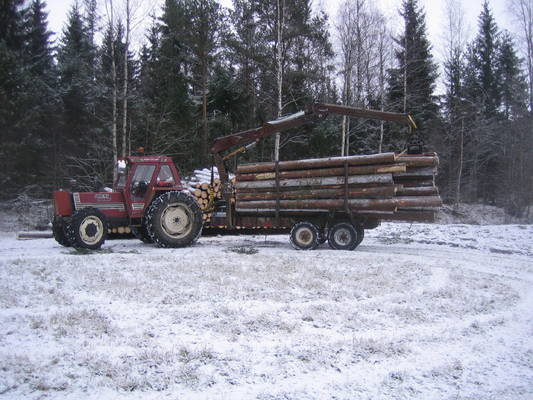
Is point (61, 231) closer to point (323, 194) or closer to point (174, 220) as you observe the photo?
point (174, 220)

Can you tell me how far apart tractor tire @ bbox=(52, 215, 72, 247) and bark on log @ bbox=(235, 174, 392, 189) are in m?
4.60

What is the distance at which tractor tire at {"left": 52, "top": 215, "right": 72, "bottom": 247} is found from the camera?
10039mm

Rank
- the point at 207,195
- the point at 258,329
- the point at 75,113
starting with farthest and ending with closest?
the point at 75,113 → the point at 207,195 → the point at 258,329

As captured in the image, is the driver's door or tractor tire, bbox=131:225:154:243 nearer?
→ the driver's door

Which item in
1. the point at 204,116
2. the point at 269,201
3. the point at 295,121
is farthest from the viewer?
the point at 204,116

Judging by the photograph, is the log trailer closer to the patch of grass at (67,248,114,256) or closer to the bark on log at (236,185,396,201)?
the bark on log at (236,185,396,201)

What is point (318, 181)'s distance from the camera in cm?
1120

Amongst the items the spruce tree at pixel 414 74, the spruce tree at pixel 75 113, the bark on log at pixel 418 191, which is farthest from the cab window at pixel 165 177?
the spruce tree at pixel 414 74

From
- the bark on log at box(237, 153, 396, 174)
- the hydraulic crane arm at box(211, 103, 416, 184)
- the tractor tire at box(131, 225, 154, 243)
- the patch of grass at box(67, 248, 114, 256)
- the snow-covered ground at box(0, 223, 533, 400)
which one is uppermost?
the hydraulic crane arm at box(211, 103, 416, 184)

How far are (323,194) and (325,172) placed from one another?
Result: 1.98ft

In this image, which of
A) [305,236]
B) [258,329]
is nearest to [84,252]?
[305,236]

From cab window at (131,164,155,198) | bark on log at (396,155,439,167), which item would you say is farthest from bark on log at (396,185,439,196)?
cab window at (131,164,155,198)

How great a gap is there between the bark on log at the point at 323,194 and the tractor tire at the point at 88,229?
12.5 feet

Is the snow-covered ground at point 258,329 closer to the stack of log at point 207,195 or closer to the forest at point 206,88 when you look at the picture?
the stack of log at point 207,195
